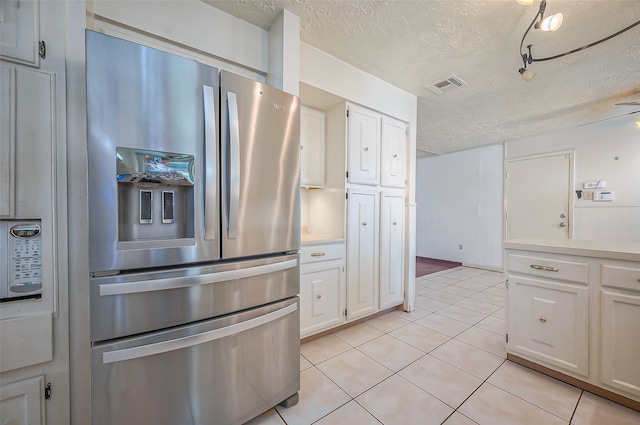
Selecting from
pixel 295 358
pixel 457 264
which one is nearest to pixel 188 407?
pixel 295 358

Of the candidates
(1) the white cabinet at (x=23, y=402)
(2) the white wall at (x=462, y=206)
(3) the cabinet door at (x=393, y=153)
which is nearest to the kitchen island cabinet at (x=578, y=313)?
(3) the cabinet door at (x=393, y=153)

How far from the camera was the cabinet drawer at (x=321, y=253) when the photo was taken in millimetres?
2068

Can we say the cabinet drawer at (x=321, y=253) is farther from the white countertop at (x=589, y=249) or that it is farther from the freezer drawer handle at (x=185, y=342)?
the white countertop at (x=589, y=249)

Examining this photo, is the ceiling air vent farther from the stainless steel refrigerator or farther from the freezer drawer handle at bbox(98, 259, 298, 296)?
the freezer drawer handle at bbox(98, 259, 298, 296)

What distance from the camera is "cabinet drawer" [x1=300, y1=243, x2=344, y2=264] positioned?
2.07m

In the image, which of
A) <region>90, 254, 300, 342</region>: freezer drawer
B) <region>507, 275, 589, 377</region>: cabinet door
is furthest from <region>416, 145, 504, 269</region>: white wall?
<region>90, 254, 300, 342</region>: freezer drawer

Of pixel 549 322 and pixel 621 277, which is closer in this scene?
pixel 621 277

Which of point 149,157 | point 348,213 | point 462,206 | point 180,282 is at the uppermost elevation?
point 149,157

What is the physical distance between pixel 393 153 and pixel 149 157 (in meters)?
2.33

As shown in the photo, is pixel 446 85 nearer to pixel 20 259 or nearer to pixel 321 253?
pixel 321 253

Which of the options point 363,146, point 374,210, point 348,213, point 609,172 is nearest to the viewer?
point 348,213

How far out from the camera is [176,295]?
1.06 metres

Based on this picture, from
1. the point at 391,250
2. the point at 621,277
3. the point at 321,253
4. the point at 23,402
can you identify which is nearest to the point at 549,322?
the point at 621,277

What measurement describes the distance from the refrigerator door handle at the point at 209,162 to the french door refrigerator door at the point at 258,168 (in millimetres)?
48
